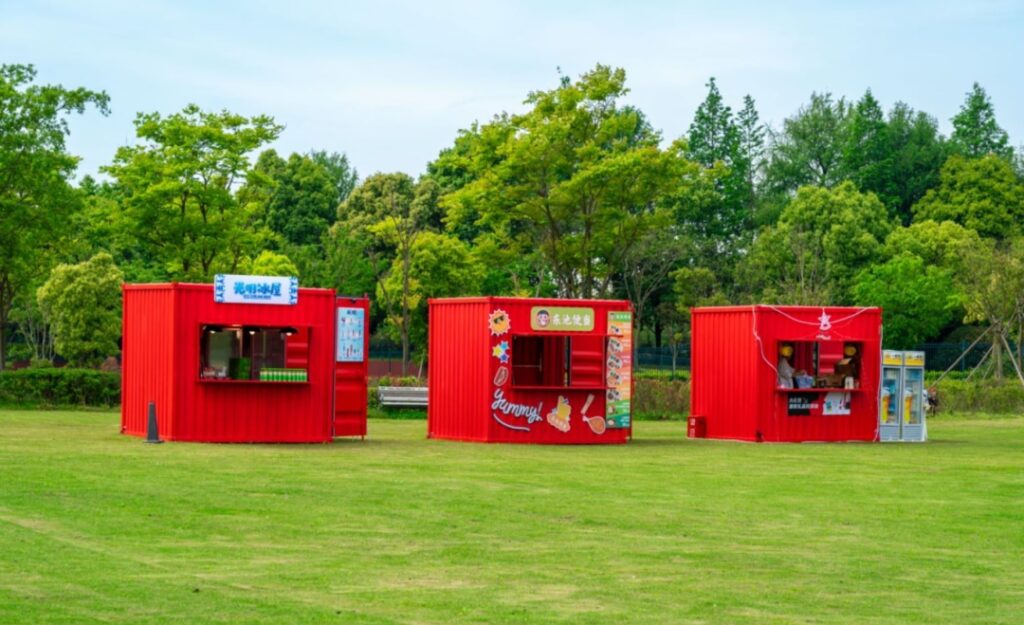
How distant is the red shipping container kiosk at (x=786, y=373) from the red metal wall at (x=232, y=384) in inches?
379

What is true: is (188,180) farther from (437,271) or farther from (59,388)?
(437,271)

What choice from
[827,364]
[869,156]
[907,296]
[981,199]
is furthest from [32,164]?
[869,156]

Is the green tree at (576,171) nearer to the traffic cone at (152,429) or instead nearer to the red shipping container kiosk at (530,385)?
the red shipping container kiosk at (530,385)

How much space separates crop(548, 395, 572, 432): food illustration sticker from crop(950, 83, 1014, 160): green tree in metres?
84.5

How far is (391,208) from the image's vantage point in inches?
3273

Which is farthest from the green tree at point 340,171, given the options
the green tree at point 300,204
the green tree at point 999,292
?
the green tree at point 999,292

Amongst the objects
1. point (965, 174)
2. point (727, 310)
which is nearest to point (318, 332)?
point (727, 310)

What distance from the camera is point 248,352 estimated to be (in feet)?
104

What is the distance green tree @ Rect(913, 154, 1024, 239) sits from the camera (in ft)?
305

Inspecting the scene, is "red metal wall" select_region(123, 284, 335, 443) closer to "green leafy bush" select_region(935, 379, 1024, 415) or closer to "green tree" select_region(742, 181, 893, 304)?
"green leafy bush" select_region(935, 379, 1024, 415)

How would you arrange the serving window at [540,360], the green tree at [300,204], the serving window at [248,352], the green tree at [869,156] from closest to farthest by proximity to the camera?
the serving window at [248,352], the serving window at [540,360], the green tree at [300,204], the green tree at [869,156]

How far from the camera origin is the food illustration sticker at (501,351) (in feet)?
109

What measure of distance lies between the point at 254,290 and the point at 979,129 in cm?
9192

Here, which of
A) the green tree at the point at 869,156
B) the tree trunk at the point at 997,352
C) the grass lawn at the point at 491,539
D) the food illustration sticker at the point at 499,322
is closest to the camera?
the grass lawn at the point at 491,539
